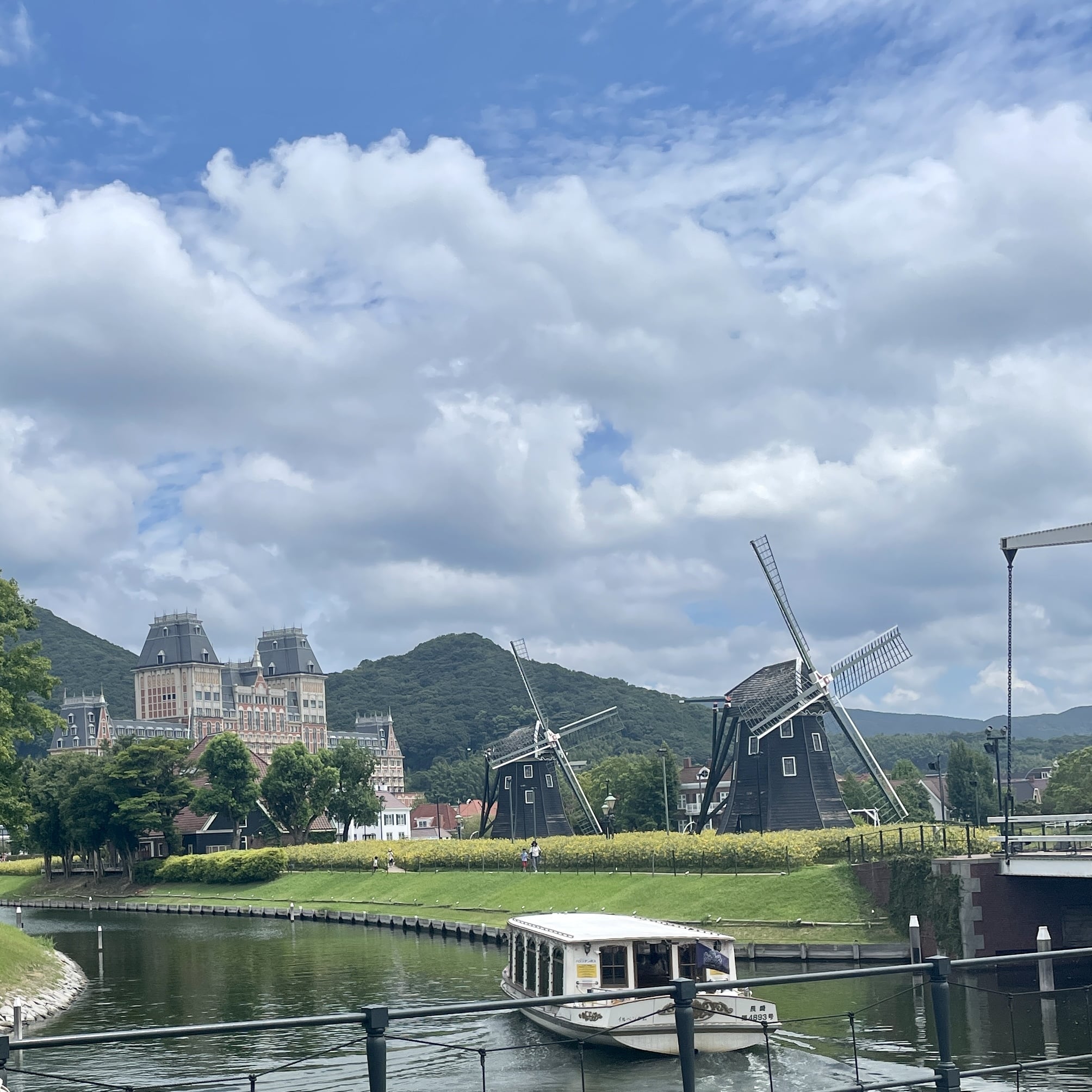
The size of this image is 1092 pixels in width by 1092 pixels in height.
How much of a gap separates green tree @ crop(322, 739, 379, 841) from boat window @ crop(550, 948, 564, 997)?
8206cm

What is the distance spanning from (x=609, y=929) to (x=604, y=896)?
2886cm

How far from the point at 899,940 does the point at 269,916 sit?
151 ft

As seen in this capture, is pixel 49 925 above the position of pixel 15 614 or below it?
below

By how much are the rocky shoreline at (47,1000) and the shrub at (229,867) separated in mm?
46415

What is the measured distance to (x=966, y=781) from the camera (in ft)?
405

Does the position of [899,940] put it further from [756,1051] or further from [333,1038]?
[333,1038]

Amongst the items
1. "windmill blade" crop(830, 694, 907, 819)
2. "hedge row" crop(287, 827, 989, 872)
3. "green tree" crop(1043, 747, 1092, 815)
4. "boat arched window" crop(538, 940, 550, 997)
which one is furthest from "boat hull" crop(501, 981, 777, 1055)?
"green tree" crop(1043, 747, 1092, 815)

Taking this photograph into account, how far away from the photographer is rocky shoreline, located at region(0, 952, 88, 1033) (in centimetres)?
3706

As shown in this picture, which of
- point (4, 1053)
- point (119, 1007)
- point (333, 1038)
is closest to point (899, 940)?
point (333, 1038)

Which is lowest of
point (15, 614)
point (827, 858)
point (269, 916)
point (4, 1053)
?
point (269, 916)

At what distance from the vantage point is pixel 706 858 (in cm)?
6147

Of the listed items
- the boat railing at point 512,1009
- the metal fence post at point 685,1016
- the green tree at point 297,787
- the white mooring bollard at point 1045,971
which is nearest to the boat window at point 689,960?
the white mooring bollard at point 1045,971

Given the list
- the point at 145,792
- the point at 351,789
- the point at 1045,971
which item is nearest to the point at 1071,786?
the point at 351,789

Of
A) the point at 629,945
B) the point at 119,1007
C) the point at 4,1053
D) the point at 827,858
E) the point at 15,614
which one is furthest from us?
the point at 827,858
